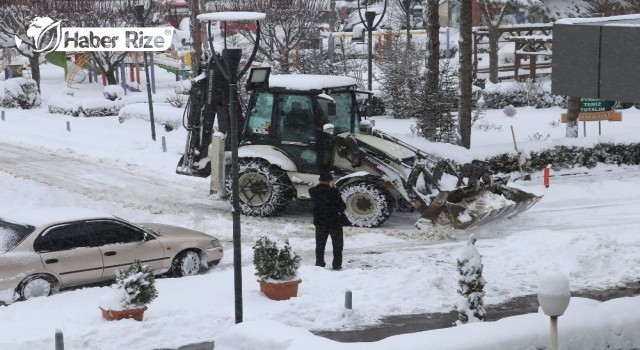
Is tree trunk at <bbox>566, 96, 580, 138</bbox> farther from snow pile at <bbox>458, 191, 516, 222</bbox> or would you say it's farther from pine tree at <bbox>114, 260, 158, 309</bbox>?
pine tree at <bbox>114, 260, 158, 309</bbox>

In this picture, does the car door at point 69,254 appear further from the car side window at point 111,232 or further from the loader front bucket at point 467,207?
the loader front bucket at point 467,207

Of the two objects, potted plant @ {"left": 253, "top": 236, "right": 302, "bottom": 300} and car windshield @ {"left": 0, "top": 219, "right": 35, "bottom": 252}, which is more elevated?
Result: car windshield @ {"left": 0, "top": 219, "right": 35, "bottom": 252}

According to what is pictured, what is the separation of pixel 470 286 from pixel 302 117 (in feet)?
26.6

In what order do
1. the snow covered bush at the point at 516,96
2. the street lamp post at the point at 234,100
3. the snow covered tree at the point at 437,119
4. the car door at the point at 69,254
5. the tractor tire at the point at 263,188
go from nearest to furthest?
1. the street lamp post at the point at 234,100
2. the car door at the point at 69,254
3. the tractor tire at the point at 263,188
4. the snow covered tree at the point at 437,119
5. the snow covered bush at the point at 516,96

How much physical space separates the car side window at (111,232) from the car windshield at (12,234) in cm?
91

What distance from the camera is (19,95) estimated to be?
36.7 meters

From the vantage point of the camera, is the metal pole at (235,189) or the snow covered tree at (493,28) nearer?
the metal pole at (235,189)

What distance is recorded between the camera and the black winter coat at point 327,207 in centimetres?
1505

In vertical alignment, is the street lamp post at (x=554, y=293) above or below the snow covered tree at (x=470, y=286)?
above

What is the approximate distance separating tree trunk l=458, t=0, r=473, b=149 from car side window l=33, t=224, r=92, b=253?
40.7ft

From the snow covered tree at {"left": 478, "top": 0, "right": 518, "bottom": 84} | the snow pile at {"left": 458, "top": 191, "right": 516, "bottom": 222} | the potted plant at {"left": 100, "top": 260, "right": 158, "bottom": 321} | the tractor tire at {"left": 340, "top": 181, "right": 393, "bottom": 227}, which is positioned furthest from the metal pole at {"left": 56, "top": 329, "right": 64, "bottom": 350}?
the snow covered tree at {"left": 478, "top": 0, "right": 518, "bottom": 84}

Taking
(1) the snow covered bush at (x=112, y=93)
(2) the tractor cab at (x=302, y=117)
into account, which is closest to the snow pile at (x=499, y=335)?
(2) the tractor cab at (x=302, y=117)

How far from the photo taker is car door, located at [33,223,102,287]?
13515 mm

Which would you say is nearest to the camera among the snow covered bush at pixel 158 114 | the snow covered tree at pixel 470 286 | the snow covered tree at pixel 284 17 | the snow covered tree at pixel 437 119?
the snow covered tree at pixel 470 286
